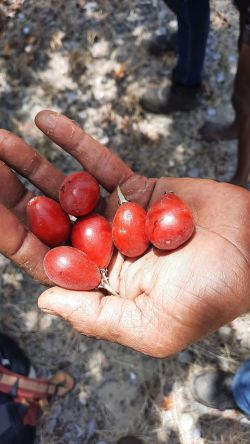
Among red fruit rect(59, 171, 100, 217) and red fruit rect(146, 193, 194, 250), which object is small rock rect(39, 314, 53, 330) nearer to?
red fruit rect(59, 171, 100, 217)

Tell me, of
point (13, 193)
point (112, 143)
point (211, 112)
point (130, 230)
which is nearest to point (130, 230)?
point (130, 230)

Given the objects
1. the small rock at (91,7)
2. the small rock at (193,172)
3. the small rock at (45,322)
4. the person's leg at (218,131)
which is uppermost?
the small rock at (91,7)

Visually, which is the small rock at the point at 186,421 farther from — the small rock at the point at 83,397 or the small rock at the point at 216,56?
the small rock at the point at 216,56

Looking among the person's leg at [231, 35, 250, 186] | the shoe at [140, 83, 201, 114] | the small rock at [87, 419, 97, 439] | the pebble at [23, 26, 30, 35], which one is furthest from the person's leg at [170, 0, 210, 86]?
the small rock at [87, 419, 97, 439]

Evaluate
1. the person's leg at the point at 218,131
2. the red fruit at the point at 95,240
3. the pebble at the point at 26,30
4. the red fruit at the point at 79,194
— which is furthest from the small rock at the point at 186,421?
the pebble at the point at 26,30

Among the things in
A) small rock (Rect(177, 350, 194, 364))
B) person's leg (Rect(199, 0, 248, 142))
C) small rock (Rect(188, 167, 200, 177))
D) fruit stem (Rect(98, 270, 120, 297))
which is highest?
fruit stem (Rect(98, 270, 120, 297))

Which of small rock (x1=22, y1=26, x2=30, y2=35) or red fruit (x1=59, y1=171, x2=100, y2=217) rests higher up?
small rock (x1=22, y1=26, x2=30, y2=35)

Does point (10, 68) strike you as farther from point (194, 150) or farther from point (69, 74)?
point (194, 150)
